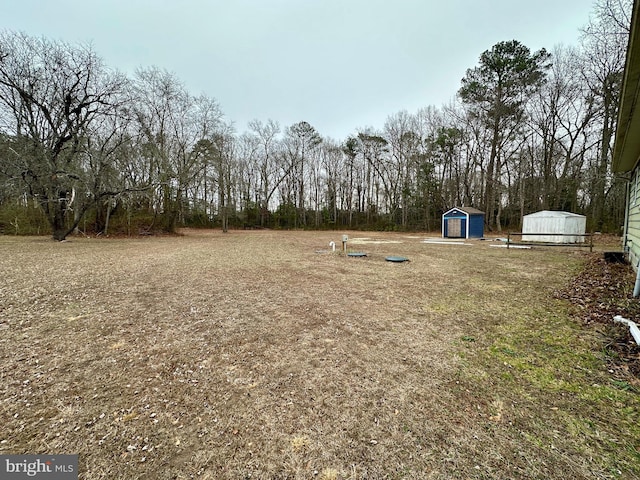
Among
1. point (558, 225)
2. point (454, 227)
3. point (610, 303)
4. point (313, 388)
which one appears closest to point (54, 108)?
point (313, 388)

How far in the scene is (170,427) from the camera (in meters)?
1.65

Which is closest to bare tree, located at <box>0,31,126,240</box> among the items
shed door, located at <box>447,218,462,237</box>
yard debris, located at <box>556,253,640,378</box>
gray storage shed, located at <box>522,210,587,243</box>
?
yard debris, located at <box>556,253,640,378</box>

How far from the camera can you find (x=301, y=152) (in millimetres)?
29484

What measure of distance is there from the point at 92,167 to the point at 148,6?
756 cm

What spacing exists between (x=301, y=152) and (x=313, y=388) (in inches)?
1165

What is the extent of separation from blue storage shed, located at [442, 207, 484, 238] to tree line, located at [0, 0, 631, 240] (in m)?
4.93

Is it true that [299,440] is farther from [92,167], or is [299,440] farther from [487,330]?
[92,167]

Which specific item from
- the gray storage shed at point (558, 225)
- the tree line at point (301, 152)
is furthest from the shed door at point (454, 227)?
the tree line at point (301, 152)

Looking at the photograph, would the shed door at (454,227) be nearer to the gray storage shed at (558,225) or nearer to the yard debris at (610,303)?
the gray storage shed at (558,225)

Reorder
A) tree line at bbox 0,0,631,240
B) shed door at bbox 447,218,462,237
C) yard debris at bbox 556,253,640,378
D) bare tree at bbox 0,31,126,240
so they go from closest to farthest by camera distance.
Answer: yard debris at bbox 556,253,640,378 < bare tree at bbox 0,31,126,240 < tree line at bbox 0,0,631,240 < shed door at bbox 447,218,462,237

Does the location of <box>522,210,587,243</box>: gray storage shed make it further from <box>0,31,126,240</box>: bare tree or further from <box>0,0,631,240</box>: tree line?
<box>0,31,126,240</box>: bare tree

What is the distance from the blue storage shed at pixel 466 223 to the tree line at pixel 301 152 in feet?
16.2

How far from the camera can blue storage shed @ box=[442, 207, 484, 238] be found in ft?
55.5

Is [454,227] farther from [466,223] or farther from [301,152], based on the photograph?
[301,152]
